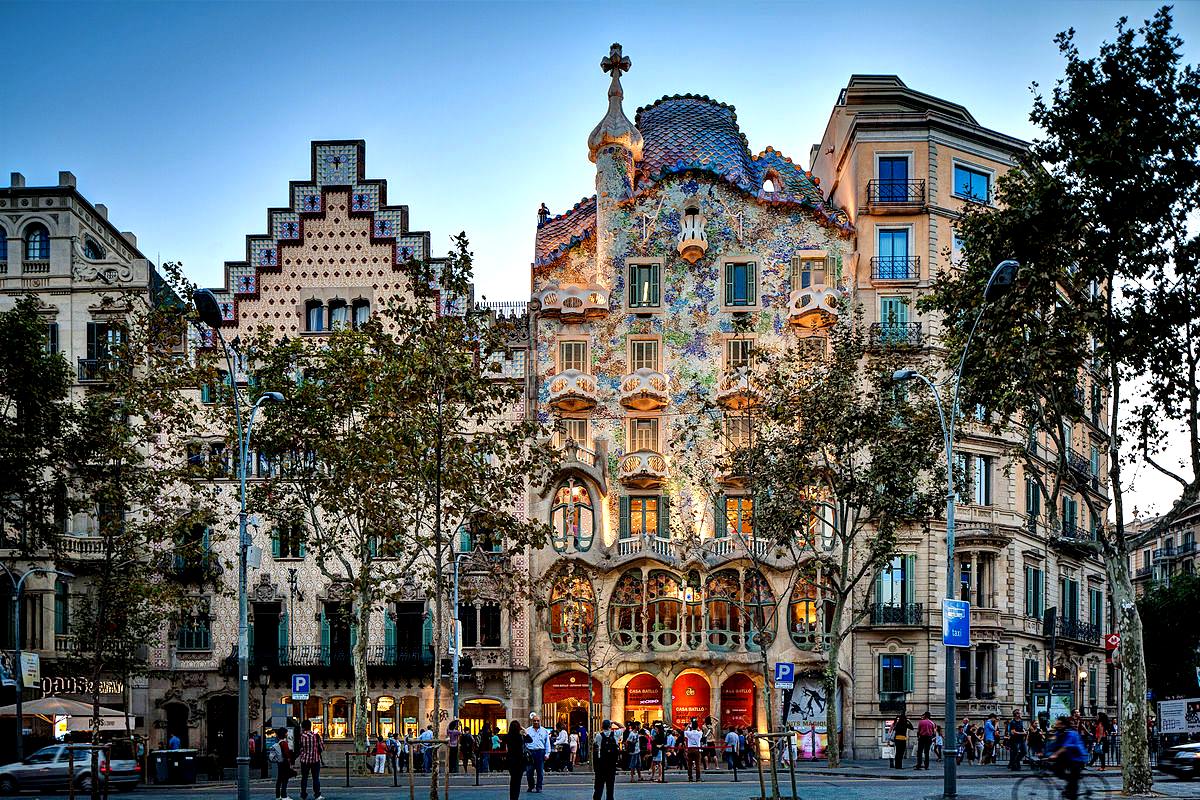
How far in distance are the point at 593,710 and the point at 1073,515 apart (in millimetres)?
26518

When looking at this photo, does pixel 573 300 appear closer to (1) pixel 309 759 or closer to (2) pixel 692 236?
(2) pixel 692 236

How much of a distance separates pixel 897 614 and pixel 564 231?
22887 millimetres

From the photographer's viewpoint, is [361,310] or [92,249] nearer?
[361,310]

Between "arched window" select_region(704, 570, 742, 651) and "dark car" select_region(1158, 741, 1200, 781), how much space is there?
19.8 m

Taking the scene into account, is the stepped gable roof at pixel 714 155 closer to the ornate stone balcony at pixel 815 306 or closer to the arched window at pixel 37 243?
the ornate stone balcony at pixel 815 306

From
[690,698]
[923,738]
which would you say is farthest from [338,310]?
[923,738]

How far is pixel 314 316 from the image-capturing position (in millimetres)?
59094

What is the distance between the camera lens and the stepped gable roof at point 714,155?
5981cm

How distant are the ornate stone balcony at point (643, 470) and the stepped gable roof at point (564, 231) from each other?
999 cm

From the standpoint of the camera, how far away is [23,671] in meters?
44.6

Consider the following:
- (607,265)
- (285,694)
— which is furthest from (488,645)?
(607,265)

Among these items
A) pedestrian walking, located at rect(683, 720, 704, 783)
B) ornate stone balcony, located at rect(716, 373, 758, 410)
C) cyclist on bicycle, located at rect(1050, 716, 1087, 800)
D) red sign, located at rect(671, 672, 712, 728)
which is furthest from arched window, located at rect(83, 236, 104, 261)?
cyclist on bicycle, located at rect(1050, 716, 1087, 800)

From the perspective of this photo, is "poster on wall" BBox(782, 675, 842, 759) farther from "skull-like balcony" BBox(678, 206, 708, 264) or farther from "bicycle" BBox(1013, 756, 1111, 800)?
"bicycle" BBox(1013, 756, 1111, 800)

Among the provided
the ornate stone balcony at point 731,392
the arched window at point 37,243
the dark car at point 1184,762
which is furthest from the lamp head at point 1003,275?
the arched window at point 37,243
